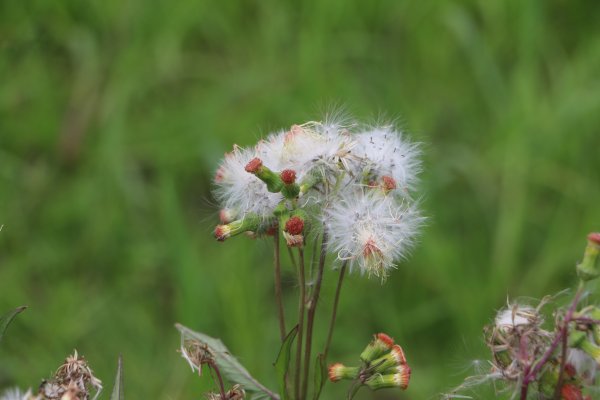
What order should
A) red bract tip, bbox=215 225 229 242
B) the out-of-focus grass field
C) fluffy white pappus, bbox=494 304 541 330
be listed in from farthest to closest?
the out-of-focus grass field
red bract tip, bbox=215 225 229 242
fluffy white pappus, bbox=494 304 541 330

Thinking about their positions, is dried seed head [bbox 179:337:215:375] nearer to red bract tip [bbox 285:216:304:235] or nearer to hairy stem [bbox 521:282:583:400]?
red bract tip [bbox 285:216:304:235]

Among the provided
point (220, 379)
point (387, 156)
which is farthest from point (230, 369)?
point (387, 156)

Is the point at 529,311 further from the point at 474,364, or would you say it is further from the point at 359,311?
the point at 359,311

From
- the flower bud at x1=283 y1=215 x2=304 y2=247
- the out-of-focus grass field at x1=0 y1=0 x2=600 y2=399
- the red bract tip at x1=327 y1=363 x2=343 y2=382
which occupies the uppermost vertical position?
the out-of-focus grass field at x1=0 y1=0 x2=600 y2=399

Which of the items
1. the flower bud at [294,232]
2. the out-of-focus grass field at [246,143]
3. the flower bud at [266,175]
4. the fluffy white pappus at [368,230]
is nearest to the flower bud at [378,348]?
the fluffy white pappus at [368,230]

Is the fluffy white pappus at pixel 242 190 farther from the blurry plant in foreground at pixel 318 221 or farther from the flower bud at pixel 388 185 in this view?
the flower bud at pixel 388 185

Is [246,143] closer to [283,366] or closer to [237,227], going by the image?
[237,227]

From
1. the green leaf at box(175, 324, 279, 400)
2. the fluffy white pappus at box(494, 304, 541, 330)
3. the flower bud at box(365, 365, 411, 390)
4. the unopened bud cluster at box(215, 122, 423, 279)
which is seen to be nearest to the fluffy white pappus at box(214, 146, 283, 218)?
the unopened bud cluster at box(215, 122, 423, 279)

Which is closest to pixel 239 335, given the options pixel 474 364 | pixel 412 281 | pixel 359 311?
pixel 359 311
